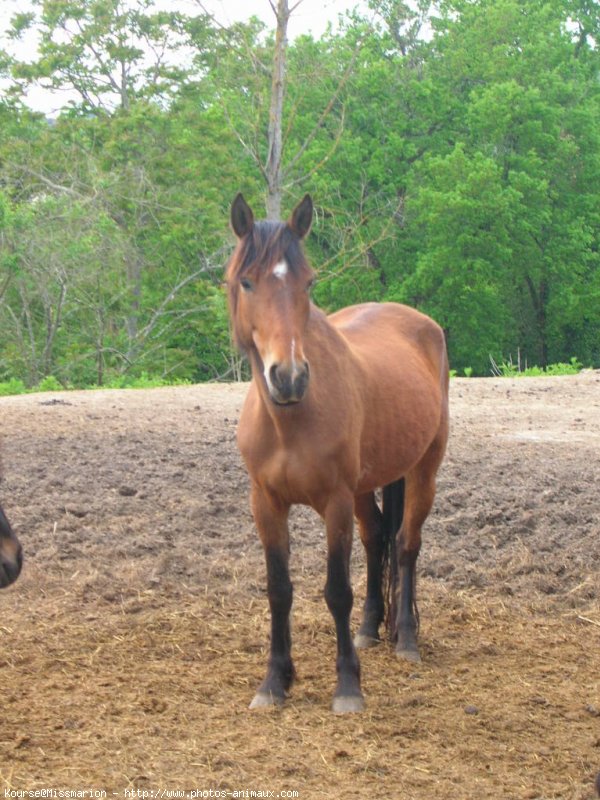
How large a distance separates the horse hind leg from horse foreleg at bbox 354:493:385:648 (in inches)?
4.4

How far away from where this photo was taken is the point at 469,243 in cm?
3153

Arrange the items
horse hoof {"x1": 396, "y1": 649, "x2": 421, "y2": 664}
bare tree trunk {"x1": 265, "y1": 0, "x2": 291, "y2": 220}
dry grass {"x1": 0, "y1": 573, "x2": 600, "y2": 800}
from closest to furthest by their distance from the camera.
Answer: dry grass {"x1": 0, "y1": 573, "x2": 600, "y2": 800}, horse hoof {"x1": 396, "y1": 649, "x2": 421, "y2": 664}, bare tree trunk {"x1": 265, "y1": 0, "x2": 291, "y2": 220}

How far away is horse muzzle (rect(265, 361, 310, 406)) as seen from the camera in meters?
3.67

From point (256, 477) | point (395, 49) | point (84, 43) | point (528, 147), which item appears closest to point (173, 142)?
point (84, 43)

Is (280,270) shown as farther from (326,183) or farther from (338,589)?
(326,183)

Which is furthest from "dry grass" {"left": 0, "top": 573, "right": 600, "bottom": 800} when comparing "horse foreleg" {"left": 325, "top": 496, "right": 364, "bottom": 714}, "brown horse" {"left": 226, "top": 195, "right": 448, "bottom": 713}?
"brown horse" {"left": 226, "top": 195, "right": 448, "bottom": 713}

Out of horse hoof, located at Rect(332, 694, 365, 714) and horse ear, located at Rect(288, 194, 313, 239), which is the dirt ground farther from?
horse ear, located at Rect(288, 194, 313, 239)

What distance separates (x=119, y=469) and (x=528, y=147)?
93.1 feet

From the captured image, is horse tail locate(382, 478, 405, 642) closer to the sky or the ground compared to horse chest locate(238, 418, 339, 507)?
closer to the ground

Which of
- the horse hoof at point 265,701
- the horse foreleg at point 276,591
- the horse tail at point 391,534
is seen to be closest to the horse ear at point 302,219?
the horse foreleg at point 276,591

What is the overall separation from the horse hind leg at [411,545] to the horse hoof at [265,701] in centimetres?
98

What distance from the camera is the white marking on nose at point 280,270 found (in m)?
3.92

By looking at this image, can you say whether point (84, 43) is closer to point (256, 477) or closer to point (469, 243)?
point (469, 243)

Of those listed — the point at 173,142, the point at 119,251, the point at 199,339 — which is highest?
the point at 173,142
